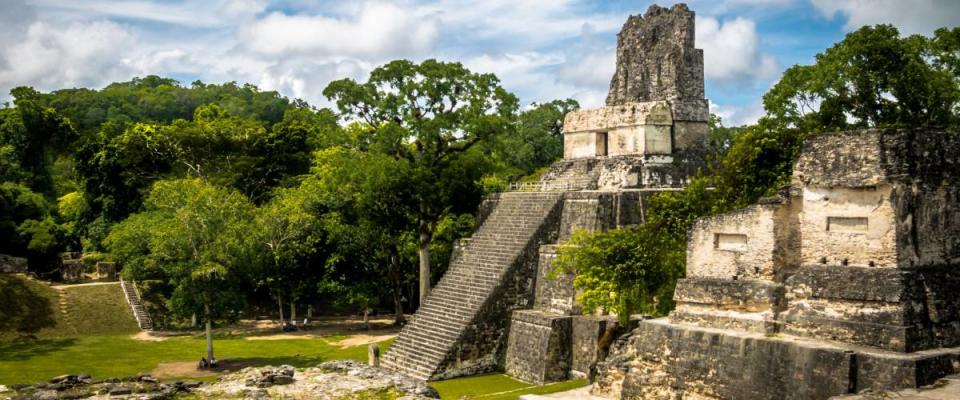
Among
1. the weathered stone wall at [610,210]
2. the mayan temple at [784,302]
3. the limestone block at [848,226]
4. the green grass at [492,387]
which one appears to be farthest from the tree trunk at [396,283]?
the limestone block at [848,226]

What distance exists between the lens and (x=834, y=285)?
11461 mm

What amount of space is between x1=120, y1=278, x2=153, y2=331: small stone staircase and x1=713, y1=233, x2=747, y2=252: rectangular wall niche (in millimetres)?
18261

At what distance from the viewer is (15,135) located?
117 feet

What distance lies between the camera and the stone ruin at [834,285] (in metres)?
10.8

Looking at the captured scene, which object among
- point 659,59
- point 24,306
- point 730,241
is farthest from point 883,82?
point 24,306

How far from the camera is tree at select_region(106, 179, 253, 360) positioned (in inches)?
794

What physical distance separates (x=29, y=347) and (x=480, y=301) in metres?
12.3

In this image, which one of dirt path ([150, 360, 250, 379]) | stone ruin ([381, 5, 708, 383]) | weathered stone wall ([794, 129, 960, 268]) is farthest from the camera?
dirt path ([150, 360, 250, 379])

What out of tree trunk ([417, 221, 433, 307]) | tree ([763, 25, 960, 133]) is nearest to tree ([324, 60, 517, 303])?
tree trunk ([417, 221, 433, 307])

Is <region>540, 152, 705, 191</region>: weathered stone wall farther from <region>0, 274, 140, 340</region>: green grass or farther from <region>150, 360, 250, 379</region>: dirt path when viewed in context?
<region>0, 274, 140, 340</region>: green grass

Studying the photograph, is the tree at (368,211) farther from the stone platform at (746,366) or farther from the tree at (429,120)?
the stone platform at (746,366)

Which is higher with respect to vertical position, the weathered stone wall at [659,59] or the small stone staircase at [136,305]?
the weathered stone wall at [659,59]

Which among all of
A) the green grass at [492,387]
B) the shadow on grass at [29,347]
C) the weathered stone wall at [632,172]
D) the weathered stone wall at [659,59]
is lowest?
the green grass at [492,387]

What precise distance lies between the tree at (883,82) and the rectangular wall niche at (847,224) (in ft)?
26.4
